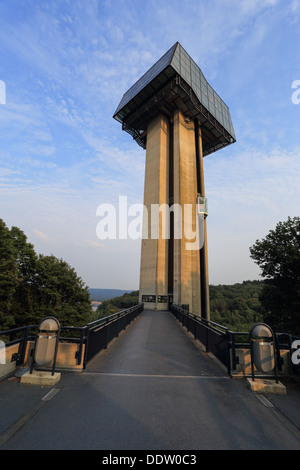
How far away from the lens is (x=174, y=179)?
40062 millimetres

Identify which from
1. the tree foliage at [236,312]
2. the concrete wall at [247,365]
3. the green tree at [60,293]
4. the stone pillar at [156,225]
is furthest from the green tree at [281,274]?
the tree foliage at [236,312]

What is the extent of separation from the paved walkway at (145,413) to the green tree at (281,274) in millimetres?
21721

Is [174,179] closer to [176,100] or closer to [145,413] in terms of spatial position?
[176,100]

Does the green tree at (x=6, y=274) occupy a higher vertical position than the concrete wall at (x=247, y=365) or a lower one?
higher

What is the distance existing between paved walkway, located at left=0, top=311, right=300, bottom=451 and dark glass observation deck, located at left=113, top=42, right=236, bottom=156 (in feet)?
155

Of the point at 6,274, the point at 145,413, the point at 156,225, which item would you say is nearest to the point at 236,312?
the point at 156,225

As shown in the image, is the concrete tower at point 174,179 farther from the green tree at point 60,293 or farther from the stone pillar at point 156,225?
the green tree at point 60,293

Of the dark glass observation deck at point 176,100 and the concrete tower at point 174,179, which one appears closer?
the concrete tower at point 174,179

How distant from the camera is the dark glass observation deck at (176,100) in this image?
40.2m

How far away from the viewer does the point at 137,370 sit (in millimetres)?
6176

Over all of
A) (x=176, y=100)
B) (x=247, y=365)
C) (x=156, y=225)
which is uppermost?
(x=176, y=100)

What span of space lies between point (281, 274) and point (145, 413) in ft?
87.1

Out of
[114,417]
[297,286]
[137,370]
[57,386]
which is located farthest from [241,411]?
[297,286]
